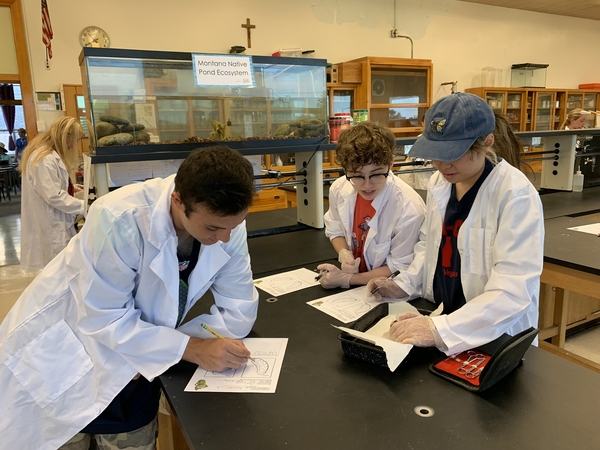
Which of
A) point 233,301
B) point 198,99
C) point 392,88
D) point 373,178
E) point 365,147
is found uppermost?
point 392,88

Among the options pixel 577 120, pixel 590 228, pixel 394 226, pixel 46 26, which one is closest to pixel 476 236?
pixel 394 226

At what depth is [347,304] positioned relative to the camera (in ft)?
4.43

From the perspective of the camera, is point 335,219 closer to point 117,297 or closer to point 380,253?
point 380,253

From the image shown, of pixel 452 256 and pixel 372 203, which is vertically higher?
pixel 372 203

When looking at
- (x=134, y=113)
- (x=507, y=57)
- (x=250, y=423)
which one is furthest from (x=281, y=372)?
(x=507, y=57)

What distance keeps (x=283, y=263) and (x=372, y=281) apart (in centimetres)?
51

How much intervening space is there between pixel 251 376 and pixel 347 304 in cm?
46

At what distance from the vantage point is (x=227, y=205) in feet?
2.87

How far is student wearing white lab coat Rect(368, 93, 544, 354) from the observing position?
992 mm

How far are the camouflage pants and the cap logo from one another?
1040 millimetres

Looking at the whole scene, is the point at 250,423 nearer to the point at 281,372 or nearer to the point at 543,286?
the point at 281,372

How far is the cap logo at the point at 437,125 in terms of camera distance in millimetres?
1059

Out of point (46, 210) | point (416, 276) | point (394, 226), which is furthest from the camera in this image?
point (46, 210)

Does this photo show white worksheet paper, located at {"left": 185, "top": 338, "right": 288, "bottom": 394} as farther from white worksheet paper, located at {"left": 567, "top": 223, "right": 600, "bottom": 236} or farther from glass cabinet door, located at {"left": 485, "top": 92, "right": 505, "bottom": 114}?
glass cabinet door, located at {"left": 485, "top": 92, "right": 505, "bottom": 114}
